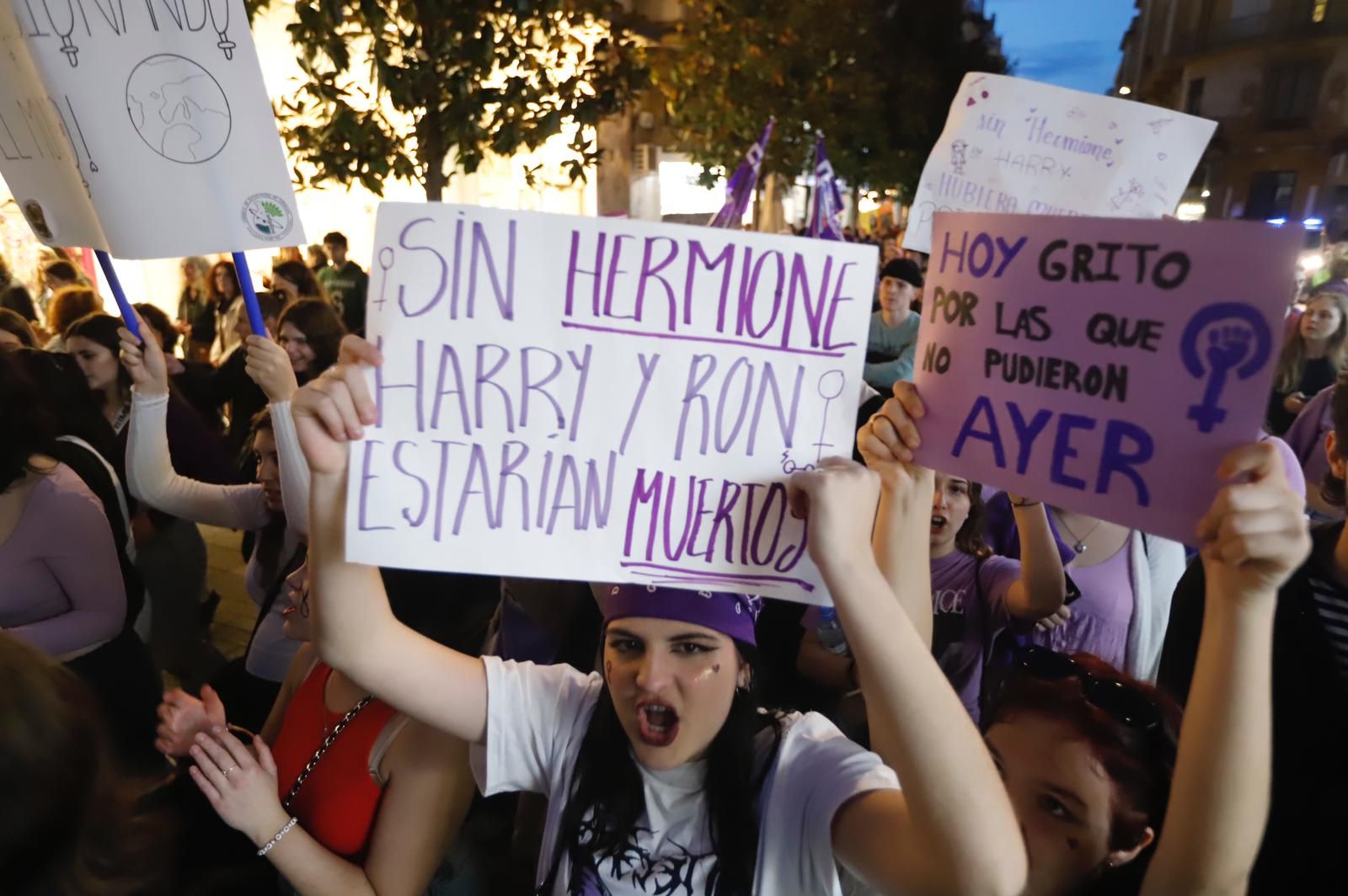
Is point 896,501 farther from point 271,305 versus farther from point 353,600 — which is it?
point 271,305

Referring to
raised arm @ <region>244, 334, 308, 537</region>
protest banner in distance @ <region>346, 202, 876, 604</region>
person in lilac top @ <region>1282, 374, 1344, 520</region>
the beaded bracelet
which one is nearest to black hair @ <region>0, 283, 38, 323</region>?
raised arm @ <region>244, 334, 308, 537</region>

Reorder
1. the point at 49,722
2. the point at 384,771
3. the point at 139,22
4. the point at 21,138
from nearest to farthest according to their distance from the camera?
the point at 49,722 < the point at 384,771 < the point at 139,22 < the point at 21,138

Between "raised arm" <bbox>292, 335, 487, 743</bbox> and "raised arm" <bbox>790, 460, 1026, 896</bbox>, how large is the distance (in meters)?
0.68

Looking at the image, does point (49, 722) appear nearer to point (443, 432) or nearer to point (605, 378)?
point (443, 432)

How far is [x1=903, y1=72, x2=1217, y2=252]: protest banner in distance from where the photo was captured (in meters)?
2.94

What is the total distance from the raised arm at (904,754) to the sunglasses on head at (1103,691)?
0.45 m

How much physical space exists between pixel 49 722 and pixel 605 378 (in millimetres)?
842

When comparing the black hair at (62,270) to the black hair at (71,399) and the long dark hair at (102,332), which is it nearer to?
the long dark hair at (102,332)

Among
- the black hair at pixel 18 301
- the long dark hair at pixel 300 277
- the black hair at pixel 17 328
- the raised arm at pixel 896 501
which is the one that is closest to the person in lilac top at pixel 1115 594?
the raised arm at pixel 896 501

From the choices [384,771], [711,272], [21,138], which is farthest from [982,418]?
[21,138]

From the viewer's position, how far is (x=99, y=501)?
2.35 metres

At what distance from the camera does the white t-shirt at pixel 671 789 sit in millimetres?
1290

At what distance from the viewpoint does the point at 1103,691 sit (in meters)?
1.42

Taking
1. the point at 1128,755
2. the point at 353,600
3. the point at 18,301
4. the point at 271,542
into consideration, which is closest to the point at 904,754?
the point at 1128,755
